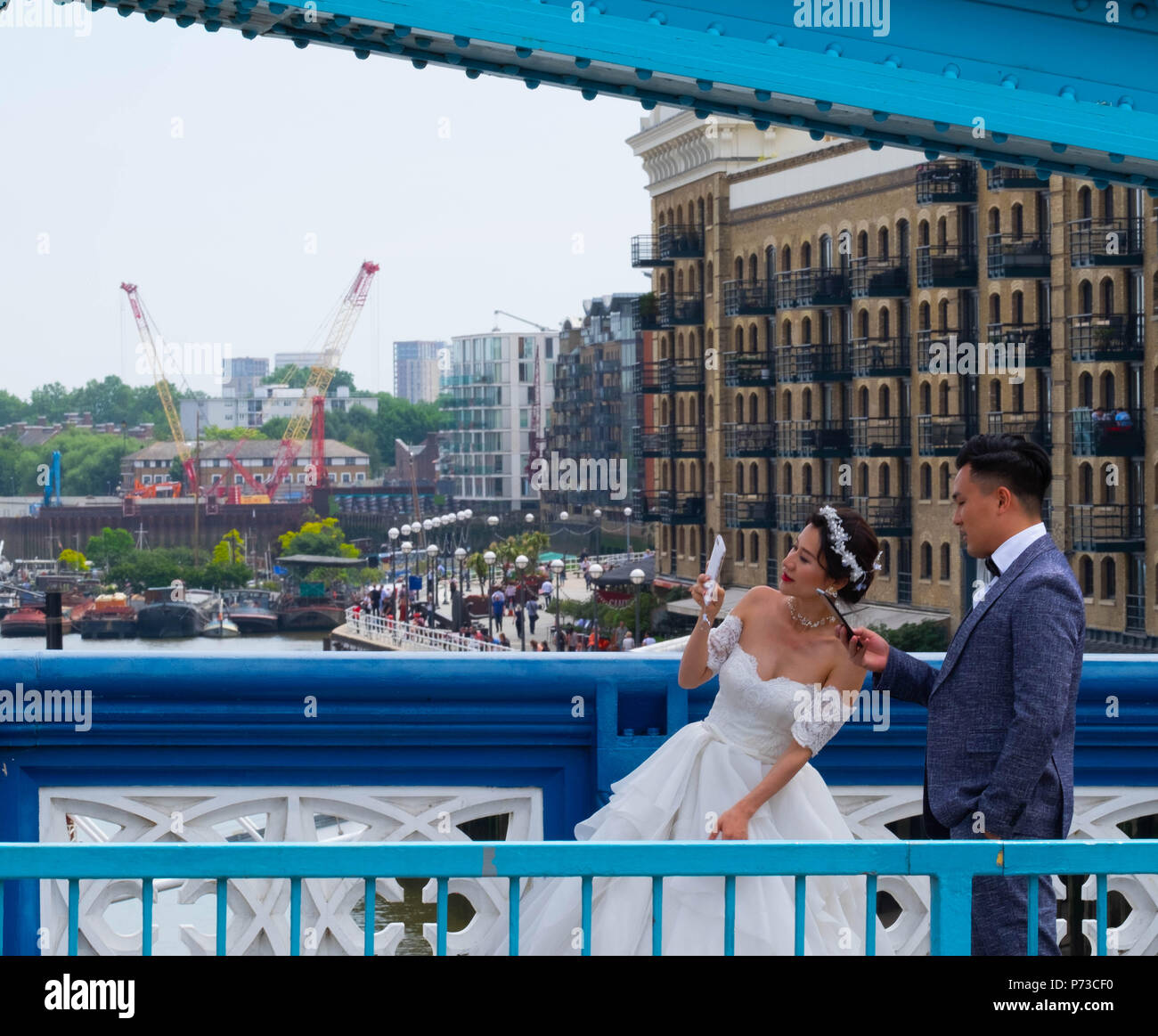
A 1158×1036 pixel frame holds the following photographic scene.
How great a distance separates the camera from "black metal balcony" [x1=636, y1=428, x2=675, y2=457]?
5353 centimetres

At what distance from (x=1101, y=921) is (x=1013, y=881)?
245 millimetres

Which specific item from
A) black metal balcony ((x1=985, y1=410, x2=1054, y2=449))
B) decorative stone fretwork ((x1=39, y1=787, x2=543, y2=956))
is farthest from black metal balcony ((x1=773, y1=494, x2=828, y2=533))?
decorative stone fretwork ((x1=39, y1=787, x2=543, y2=956))

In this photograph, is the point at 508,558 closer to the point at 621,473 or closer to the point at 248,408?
the point at 621,473

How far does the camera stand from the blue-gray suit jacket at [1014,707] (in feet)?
8.96

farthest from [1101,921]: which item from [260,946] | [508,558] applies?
[508,558]

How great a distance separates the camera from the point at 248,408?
150000mm

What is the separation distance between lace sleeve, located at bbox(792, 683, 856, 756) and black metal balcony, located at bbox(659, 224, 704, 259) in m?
48.4

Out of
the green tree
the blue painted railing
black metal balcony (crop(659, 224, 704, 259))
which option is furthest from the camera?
the green tree

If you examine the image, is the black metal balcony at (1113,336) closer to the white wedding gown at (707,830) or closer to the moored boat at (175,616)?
the white wedding gown at (707,830)

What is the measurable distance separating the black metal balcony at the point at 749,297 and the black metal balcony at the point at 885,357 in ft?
15.9

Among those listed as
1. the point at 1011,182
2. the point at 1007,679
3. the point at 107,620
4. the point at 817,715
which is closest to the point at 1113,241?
the point at 1011,182

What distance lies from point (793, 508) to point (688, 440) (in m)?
6.51

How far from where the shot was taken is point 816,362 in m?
44.6

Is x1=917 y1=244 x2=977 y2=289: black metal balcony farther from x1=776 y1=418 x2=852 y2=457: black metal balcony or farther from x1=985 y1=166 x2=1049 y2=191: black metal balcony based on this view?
x1=776 y1=418 x2=852 y2=457: black metal balcony
